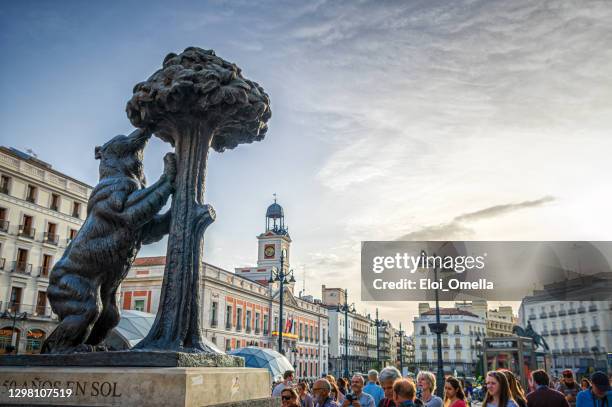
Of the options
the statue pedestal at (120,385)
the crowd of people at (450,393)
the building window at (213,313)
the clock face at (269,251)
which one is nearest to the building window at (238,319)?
the building window at (213,313)

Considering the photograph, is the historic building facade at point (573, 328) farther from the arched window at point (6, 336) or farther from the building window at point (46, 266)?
the arched window at point (6, 336)

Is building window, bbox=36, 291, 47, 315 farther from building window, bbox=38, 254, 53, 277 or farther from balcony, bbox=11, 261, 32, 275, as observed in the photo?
balcony, bbox=11, 261, 32, 275

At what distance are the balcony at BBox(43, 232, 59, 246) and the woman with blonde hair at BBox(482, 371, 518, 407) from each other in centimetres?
2869

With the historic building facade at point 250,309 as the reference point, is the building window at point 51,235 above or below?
above

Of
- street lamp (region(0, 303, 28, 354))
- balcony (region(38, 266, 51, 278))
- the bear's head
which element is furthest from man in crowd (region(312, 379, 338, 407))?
balcony (region(38, 266, 51, 278))

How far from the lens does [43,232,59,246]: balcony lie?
27.6 meters

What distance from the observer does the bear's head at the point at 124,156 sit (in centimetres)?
379

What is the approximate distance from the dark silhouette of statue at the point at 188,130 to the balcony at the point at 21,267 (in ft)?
84.7

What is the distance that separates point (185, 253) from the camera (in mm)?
3607

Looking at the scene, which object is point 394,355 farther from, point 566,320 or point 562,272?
point 562,272

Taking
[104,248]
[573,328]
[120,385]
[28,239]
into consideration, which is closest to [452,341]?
[573,328]

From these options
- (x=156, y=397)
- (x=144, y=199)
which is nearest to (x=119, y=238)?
(x=144, y=199)

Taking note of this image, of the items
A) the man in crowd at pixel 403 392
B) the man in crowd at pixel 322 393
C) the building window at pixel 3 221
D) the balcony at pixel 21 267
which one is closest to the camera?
the man in crowd at pixel 403 392

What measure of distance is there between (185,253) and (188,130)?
100 centimetres
